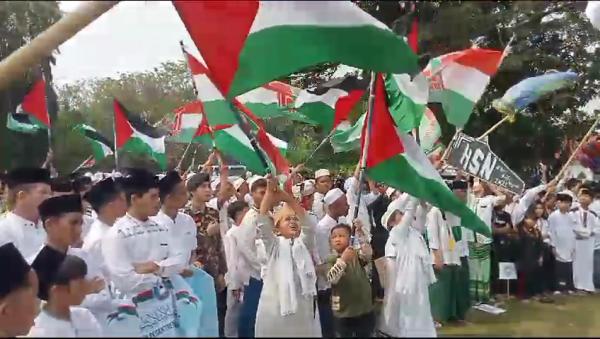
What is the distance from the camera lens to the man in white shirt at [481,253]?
9.78 metres

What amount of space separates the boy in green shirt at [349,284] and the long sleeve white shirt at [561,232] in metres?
5.73

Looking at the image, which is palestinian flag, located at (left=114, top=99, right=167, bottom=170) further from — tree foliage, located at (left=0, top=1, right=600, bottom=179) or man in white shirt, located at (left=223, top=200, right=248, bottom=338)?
man in white shirt, located at (left=223, top=200, right=248, bottom=338)

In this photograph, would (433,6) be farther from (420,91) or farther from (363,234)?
(363,234)

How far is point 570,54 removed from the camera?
10539 mm

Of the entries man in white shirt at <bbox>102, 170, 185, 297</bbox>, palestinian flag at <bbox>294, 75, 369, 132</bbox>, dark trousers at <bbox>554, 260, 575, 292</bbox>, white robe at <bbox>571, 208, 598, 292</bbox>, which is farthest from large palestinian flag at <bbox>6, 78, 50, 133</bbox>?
white robe at <bbox>571, 208, 598, 292</bbox>

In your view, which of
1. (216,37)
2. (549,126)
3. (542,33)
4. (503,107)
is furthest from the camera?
(549,126)

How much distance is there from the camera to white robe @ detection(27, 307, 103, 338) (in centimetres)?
262

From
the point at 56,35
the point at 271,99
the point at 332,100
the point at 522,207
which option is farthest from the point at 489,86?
the point at 56,35

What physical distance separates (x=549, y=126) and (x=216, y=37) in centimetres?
851

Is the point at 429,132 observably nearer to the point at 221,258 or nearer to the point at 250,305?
the point at 221,258

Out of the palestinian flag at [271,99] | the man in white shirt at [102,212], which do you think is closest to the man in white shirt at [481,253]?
the palestinian flag at [271,99]

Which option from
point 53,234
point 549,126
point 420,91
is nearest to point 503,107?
point 420,91

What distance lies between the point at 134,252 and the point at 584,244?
8339 mm

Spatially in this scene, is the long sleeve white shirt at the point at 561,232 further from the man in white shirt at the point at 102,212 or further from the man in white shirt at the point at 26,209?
the man in white shirt at the point at 26,209
